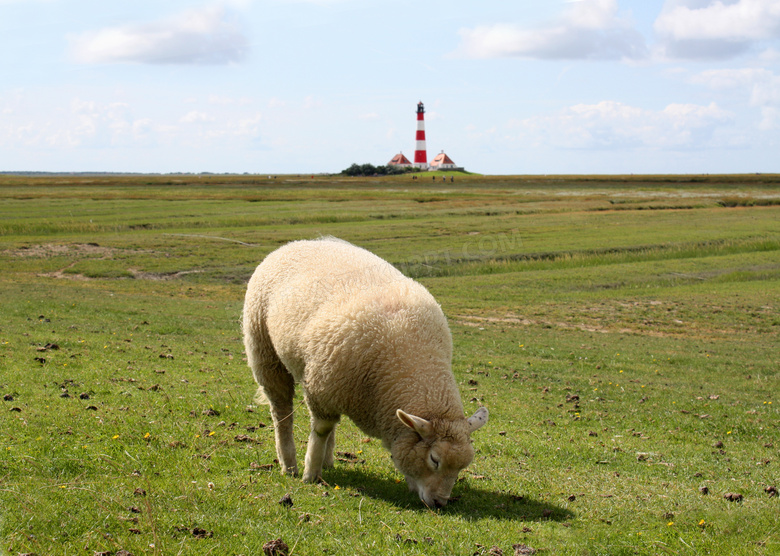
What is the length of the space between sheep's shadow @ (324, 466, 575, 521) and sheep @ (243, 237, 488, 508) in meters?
0.21

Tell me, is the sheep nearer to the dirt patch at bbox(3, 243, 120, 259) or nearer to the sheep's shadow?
the sheep's shadow

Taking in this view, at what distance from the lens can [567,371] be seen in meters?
15.3

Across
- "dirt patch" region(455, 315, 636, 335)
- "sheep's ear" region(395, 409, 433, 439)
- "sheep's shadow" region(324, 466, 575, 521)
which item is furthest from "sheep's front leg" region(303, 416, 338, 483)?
"dirt patch" region(455, 315, 636, 335)

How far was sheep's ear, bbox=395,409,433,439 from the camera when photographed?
6.41 metres

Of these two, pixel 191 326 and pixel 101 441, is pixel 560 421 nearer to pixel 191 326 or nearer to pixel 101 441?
pixel 101 441

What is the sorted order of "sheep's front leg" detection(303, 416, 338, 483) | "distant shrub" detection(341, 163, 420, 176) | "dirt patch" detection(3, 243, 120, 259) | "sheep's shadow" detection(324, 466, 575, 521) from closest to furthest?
"sheep's shadow" detection(324, 466, 575, 521) → "sheep's front leg" detection(303, 416, 338, 483) → "dirt patch" detection(3, 243, 120, 259) → "distant shrub" detection(341, 163, 420, 176)

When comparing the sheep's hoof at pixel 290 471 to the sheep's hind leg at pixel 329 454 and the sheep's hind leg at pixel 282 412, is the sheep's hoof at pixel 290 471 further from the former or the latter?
the sheep's hind leg at pixel 329 454

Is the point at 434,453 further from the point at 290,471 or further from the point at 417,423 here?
the point at 290,471

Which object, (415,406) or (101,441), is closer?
(415,406)

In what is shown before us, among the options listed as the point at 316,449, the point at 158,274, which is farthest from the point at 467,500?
the point at 158,274

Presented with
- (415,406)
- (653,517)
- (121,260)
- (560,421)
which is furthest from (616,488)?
(121,260)

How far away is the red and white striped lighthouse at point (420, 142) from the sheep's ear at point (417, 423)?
18026 centimetres

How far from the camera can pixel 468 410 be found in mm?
10977

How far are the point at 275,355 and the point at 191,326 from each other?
11.6 metres
